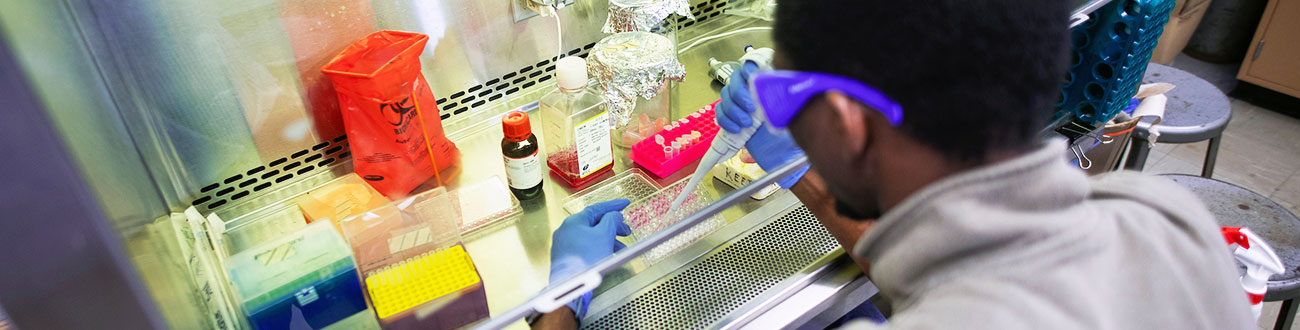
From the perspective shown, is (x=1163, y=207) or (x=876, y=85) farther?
(x=1163, y=207)

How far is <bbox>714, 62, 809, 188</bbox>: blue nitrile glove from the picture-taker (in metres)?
1.08

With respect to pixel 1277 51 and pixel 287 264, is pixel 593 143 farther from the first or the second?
pixel 1277 51

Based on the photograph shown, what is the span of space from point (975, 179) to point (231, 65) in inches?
45.9

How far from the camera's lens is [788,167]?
1156 millimetres

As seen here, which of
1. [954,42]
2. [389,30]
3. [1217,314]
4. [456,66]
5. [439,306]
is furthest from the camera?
[456,66]

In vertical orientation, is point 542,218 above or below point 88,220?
below

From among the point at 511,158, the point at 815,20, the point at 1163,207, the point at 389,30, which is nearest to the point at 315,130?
the point at 389,30

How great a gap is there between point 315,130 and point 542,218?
0.48 metres

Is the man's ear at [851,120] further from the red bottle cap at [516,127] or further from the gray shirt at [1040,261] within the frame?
the red bottle cap at [516,127]

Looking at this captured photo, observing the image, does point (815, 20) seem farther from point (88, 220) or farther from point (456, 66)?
point (456, 66)

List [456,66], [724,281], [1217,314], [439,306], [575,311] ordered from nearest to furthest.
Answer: [1217,314]
[439,306]
[575,311]
[724,281]
[456,66]

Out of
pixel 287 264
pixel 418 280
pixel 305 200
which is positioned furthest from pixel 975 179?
pixel 305 200

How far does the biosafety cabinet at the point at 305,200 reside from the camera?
552mm

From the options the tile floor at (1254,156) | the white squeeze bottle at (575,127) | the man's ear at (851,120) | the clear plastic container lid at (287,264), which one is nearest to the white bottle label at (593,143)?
the white squeeze bottle at (575,127)
